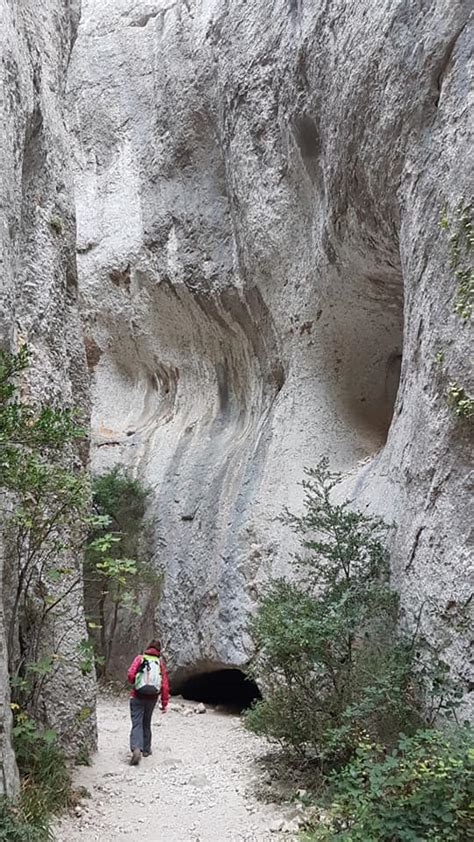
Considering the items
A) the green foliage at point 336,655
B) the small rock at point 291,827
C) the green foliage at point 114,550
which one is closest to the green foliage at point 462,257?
the green foliage at point 336,655

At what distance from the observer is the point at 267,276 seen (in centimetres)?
1142

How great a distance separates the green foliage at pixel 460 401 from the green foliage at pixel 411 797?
8.19 feet

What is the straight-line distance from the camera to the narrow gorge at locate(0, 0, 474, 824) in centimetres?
624

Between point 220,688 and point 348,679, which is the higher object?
point 348,679

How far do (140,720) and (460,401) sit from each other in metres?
4.24

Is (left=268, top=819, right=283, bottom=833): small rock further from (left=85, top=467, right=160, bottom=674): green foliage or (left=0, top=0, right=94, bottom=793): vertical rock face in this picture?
(left=85, top=467, right=160, bottom=674): green foliage

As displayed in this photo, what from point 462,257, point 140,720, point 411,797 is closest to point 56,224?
point 462,257

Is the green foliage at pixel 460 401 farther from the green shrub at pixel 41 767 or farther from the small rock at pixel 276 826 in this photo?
the green shrub at pixel 41 767

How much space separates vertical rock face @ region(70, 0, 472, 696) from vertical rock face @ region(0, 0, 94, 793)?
10.9 ft

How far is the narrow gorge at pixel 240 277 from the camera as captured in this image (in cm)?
624

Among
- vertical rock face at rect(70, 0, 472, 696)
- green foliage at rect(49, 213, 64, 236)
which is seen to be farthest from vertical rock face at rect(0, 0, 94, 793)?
vertical rock face at rect(70, 0, 472, 696)

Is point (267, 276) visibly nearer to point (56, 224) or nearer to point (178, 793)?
point (56, 224)

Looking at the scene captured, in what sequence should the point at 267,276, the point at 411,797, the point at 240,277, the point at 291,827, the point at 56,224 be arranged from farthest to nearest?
the point at 240,277 → the point at 267,276 → the point at 56,224 → the point at 291,827 → the point at 411,797

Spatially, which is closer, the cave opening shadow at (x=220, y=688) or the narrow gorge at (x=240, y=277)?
the narrow gorge at (x=240, y=277)
